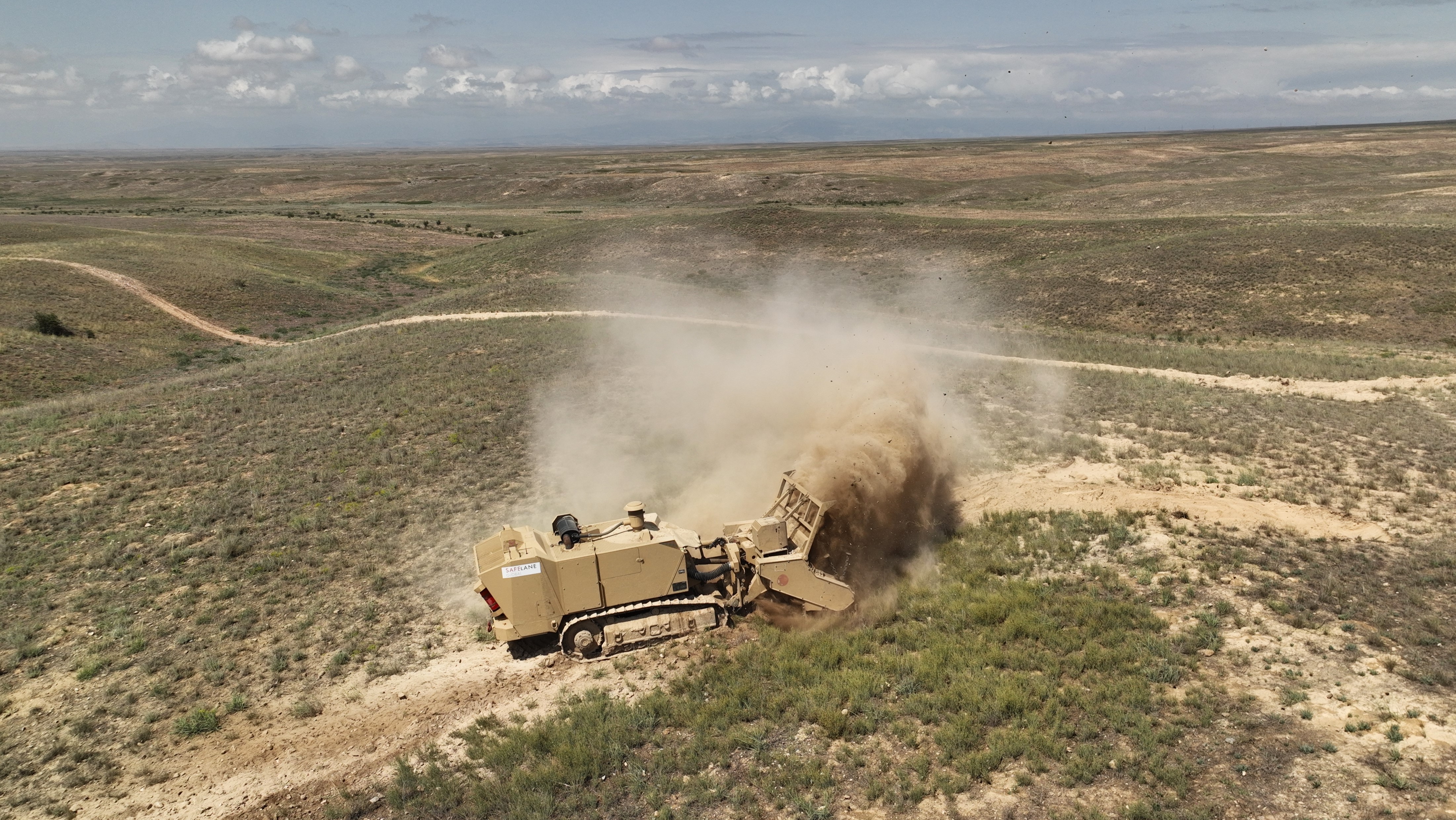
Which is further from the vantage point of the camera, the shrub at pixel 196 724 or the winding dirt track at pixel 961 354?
the winding dirt track at pixel 961 354

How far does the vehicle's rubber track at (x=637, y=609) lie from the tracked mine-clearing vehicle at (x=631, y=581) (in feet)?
0.07

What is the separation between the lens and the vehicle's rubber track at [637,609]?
14.0m

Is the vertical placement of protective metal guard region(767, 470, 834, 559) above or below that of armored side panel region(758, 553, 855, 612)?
above

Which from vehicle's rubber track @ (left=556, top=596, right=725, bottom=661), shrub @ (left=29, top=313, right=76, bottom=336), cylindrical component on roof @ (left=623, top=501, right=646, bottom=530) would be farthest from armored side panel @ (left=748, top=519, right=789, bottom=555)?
shrub @ (left=29, top=313, right=76, bottom=336)

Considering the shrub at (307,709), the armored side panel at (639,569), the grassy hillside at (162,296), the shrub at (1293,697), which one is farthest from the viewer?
the grassy hillside at (162,296)

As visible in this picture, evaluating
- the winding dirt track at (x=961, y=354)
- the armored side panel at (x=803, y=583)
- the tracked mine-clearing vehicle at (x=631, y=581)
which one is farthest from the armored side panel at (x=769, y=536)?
the winding dirt track at (x=961, y=354)

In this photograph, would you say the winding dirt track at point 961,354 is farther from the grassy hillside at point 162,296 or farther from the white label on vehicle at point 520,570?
the white label on vehicle at point 520,570

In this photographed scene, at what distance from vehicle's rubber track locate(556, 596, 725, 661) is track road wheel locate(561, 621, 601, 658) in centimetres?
3

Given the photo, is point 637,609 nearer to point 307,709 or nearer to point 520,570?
point 520,570

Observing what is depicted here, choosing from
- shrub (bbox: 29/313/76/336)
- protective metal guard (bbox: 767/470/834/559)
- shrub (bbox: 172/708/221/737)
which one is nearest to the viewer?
shrub (bbox: 172/708/221/737)

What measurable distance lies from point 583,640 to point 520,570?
180 cm

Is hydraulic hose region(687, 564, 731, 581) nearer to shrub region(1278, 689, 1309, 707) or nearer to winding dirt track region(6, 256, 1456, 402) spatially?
shrub region(1278, 689, 1309, 707)

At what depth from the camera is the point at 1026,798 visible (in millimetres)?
10156

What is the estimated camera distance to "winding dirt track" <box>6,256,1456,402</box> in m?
28.2
